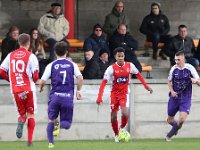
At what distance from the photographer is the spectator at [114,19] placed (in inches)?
968

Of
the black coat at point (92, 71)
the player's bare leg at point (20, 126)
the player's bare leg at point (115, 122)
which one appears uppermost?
the black coat at point (92, 71)

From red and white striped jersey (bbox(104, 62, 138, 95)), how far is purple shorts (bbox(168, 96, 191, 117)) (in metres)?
0.94

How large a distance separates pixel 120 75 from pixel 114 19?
241 inches

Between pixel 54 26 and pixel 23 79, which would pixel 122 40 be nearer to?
pixel 54 26

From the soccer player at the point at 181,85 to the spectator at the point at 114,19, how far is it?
5921mm

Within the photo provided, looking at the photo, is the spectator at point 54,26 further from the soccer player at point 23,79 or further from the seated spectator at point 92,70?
the soccer player at point 23,79

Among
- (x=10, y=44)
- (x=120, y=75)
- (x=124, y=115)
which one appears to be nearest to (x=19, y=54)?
(x=120, y=75)

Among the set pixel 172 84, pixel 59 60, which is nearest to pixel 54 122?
pixel 59 60

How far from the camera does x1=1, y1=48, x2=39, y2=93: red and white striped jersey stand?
16562 millimetres

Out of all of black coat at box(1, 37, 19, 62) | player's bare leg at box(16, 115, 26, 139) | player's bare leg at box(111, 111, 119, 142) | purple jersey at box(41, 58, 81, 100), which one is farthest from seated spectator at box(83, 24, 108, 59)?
purple jersey at box(41, 58, 81, 100)

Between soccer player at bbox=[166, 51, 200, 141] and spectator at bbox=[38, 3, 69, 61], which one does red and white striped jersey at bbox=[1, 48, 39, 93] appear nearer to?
soccer player at bbox=[166, 51, 200, 141]

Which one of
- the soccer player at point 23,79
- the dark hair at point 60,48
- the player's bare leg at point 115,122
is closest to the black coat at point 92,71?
the player's bare leg at point 115,122

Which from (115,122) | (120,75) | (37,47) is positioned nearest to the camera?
(120,75)

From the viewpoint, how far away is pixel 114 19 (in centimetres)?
2466
